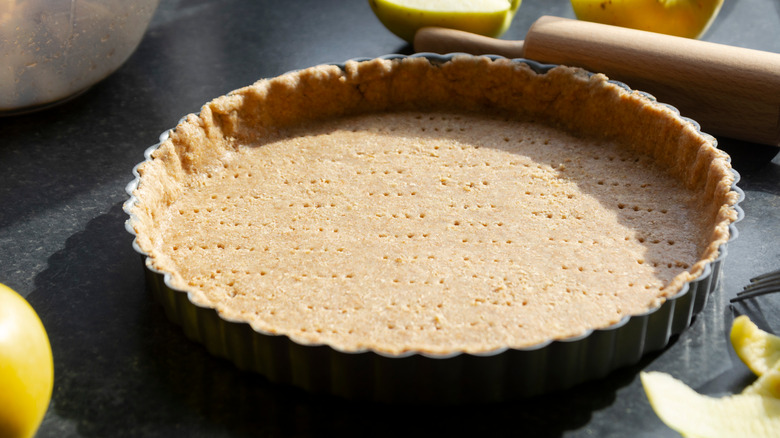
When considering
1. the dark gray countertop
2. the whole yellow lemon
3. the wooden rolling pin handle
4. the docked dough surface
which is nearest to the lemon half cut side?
the wooden rolling pin handle

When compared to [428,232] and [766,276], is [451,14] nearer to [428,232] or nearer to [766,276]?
[428,232]

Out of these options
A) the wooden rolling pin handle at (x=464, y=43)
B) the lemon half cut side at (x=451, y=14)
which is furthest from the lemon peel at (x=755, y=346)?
the lemon half cut side at (x=451, y=14)

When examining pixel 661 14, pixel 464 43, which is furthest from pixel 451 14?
pixel 661 14

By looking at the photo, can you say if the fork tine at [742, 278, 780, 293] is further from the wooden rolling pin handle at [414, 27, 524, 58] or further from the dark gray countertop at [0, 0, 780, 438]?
the wooden rolling pin handle at [414, 27, 524, 58]

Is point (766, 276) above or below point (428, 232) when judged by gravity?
above

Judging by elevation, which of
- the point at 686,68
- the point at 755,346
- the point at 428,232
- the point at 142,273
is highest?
the point at 686,68

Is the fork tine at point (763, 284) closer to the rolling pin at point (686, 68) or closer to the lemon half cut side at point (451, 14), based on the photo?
the rolling pin at point (686, 68)
